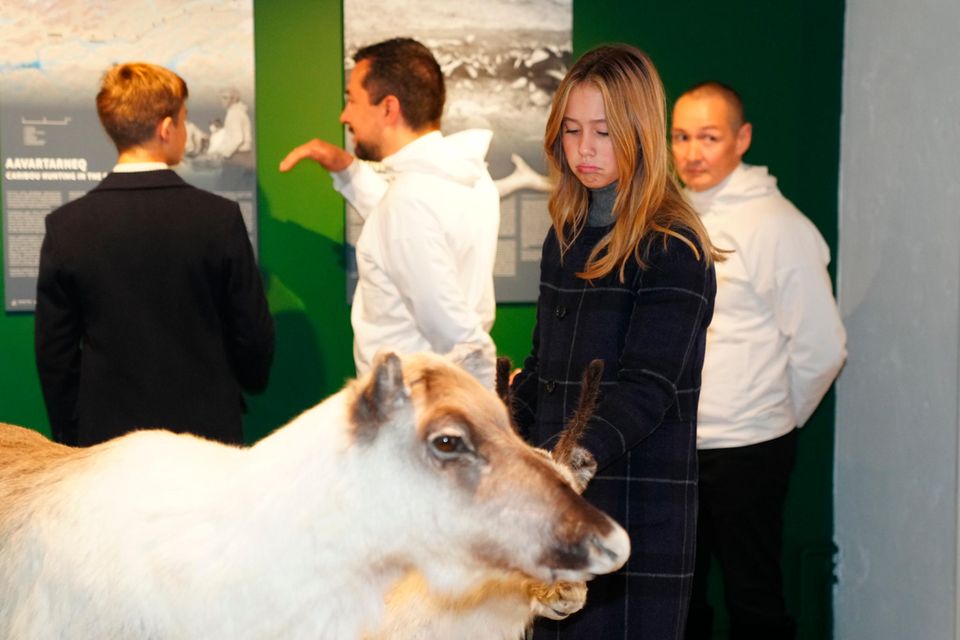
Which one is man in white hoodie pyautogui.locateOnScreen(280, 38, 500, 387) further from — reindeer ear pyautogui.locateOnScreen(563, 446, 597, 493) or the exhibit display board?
reindeer ear pyautogui.locateOnScreen(563, 446, 597, 493)

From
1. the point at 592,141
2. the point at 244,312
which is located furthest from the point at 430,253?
the point at 592,141

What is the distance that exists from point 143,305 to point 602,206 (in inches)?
57.6

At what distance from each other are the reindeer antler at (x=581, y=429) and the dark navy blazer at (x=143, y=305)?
5.04 feet

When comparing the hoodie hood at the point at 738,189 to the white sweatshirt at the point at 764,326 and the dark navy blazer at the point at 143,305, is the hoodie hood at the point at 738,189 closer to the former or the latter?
the white sweatshirt at the point at 764,326

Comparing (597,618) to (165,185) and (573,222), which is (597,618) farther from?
(165,185)

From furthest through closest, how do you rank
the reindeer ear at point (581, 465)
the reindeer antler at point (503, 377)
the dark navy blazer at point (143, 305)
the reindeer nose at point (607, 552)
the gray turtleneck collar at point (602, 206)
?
the dark navy blazer at point (143, 305) < the gray turtleneck collar at point (602, 206) < the reindeer antler at point (503, 377) < the reindeer ear at point (581, 465) < the reindeer nose at point (607, 552)

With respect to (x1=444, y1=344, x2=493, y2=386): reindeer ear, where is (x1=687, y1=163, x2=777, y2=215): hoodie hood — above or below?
above

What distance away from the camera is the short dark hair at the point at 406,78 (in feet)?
11.7

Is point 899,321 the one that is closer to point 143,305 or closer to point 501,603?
point 501,603

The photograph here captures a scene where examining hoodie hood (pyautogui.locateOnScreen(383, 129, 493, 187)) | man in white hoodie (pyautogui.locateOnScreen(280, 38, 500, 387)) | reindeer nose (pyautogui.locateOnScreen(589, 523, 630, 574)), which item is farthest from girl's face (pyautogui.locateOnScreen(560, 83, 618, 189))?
hoodie hood (pyautogui.locateOnScreen(383, 129, 493, 187))

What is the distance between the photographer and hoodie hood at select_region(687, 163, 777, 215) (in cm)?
389

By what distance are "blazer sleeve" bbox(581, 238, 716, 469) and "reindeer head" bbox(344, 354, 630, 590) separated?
0.36m

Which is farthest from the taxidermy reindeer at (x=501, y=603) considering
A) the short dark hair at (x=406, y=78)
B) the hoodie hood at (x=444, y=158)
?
the short dark hair at (x=406, y=78)

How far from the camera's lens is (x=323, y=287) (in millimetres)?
4129
